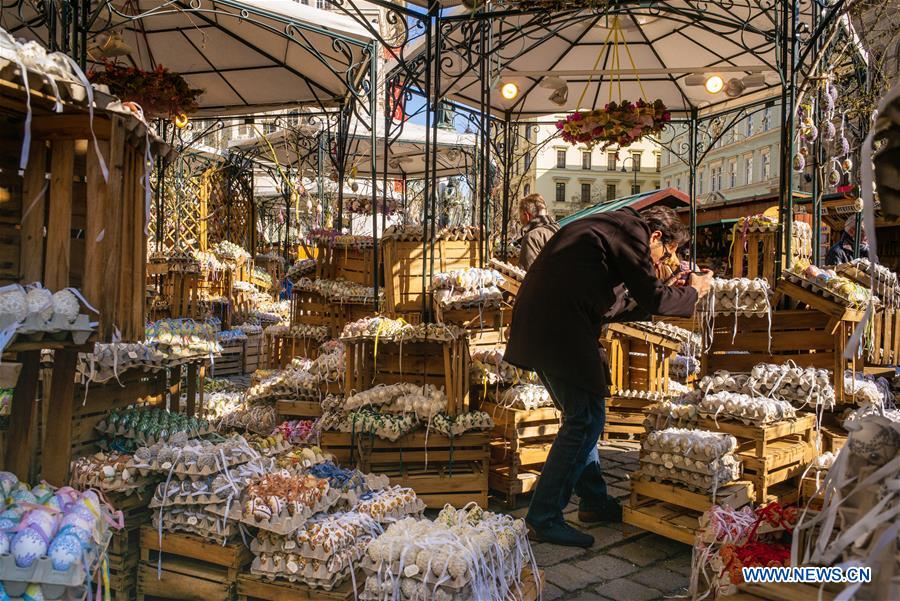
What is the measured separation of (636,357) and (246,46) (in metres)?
6.06

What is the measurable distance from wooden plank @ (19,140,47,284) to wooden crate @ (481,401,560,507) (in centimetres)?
313

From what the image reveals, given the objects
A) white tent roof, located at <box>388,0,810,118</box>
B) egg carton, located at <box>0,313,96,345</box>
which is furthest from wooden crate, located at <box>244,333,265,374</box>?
egg carton, located at <box>0,313,96,345</box>

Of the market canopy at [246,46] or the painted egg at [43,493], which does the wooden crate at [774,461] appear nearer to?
the painted egg at [43,493]

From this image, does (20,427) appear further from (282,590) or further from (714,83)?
(714,83)

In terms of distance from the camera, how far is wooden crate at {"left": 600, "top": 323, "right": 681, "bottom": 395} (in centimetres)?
655

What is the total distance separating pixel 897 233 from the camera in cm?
1371

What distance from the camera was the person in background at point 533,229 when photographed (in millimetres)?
6293

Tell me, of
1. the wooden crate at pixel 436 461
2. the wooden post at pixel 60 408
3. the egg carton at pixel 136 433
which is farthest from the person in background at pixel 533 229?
the wooden post at pixel 60 408

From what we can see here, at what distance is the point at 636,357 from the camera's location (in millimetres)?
6758

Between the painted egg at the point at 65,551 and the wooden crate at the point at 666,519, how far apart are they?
2.90 metres

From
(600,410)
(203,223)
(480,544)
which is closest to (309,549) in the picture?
(480,544)

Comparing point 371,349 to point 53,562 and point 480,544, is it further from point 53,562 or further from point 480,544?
point 53,562

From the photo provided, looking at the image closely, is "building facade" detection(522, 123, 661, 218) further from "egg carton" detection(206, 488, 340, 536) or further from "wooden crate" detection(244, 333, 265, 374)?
"egg carton" detection(206, 488, 340, 536)

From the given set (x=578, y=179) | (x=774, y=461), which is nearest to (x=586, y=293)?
(x=774, y=461)
